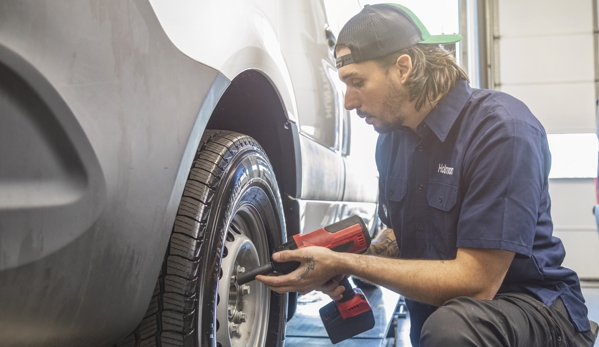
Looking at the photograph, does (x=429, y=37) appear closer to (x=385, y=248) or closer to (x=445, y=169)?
(x=445, y=169)

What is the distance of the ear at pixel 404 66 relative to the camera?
1.74 meters

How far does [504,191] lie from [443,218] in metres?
0.26

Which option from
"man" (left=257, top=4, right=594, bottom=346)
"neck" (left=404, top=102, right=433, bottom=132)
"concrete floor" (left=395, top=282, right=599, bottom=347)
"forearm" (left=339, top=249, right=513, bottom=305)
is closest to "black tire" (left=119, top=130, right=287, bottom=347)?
"man" (left=257, top=4, right=594, bottom=346)

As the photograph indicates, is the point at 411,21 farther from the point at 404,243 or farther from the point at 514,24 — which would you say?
the point at 514,24

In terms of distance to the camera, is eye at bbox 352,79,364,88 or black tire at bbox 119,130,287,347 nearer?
black tire at bbox 119,130,287,347

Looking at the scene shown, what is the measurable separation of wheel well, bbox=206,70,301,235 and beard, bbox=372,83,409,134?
287 mm

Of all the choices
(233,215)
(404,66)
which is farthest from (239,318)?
(404,66)

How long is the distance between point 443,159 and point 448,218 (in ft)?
0.60

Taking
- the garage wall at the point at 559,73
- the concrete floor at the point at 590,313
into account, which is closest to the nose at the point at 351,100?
the concrete floor at the point at 590,313

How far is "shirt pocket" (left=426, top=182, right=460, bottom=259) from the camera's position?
1649mm

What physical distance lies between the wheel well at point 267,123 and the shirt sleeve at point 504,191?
54 centimetres

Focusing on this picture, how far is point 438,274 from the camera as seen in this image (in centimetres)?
152

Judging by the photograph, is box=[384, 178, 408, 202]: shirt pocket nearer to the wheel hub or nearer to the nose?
the nose

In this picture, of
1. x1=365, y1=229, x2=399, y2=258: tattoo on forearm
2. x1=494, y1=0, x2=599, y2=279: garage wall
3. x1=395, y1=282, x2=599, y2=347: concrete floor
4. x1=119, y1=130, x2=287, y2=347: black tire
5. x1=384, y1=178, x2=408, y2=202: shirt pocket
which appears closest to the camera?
x1=119, y1=130, x2=287, y2=347: black tire
